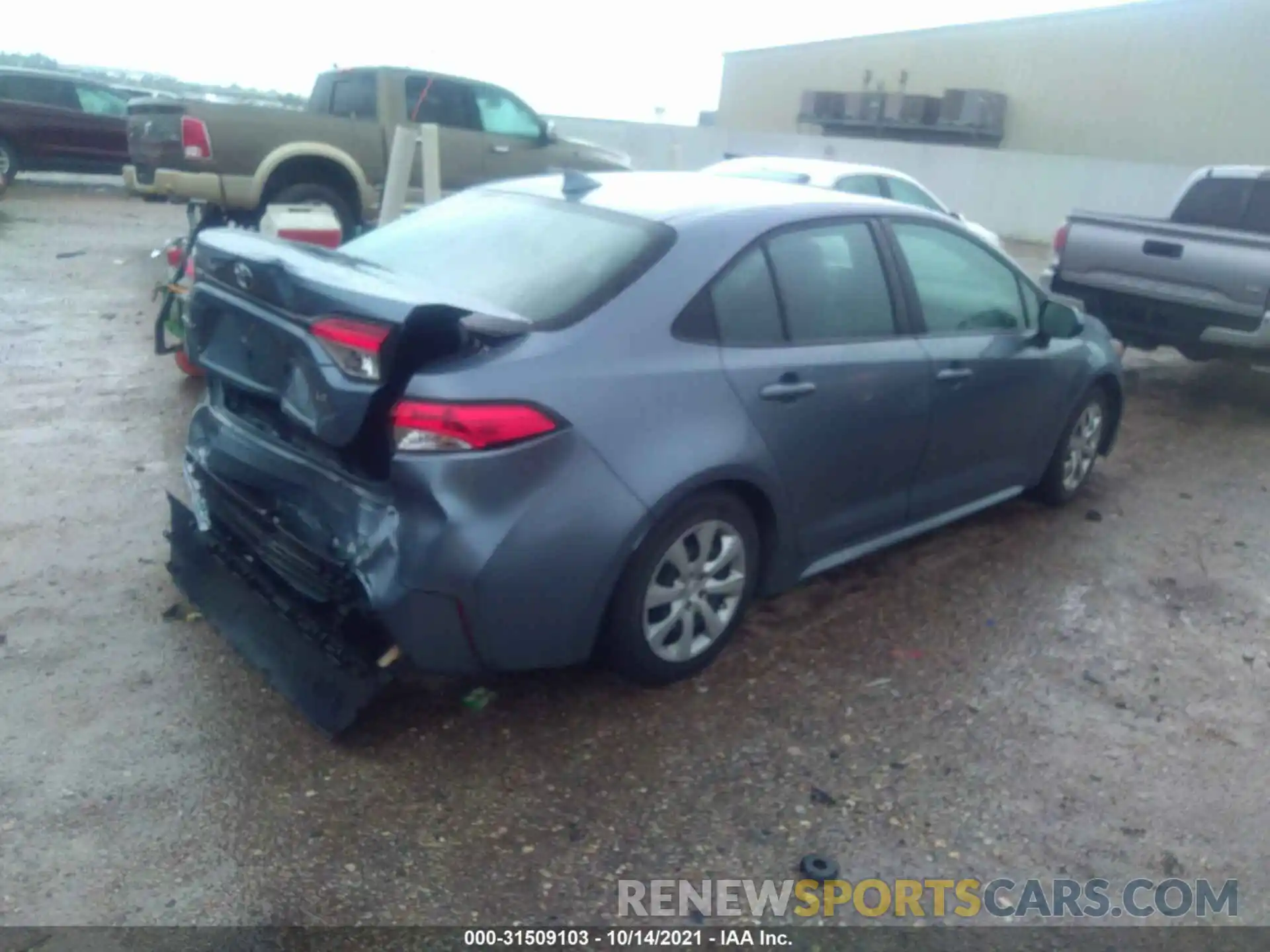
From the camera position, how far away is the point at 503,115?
12.8 metres

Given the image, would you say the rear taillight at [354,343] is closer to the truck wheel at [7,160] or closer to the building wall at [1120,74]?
the truck wheel at [7,160]

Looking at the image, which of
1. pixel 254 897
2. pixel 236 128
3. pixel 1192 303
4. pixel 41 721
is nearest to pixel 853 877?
pixel 254 897

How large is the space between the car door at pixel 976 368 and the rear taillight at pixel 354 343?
7.34 ft

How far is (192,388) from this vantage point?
6.92 meters

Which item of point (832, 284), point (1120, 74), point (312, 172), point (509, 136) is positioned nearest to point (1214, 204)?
point (832, 284)

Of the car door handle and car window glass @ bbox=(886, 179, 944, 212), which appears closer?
the car door handle

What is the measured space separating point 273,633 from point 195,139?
8496mm

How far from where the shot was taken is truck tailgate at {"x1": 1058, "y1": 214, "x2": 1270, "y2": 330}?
7.38 m

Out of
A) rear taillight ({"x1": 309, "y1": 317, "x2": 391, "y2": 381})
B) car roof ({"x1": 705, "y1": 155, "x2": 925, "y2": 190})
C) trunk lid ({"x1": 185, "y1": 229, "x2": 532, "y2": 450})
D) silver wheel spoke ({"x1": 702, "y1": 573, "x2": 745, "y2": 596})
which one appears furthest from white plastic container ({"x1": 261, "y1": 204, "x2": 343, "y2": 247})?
silver wheel spoke ({"x1": 702, "y1": 573, "x2": 745, "y2": 596})

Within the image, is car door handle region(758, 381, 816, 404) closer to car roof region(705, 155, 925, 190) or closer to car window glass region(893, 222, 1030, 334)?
car window glass region(893, 222, 1030, 334)

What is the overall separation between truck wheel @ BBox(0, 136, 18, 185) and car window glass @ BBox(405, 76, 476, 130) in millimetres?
9063

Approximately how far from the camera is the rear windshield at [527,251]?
11.3 feet

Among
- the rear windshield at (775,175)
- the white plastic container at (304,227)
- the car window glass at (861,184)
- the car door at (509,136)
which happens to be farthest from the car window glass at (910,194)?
the white plastic container at (304,227)

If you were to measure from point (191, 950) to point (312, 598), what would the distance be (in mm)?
1010
